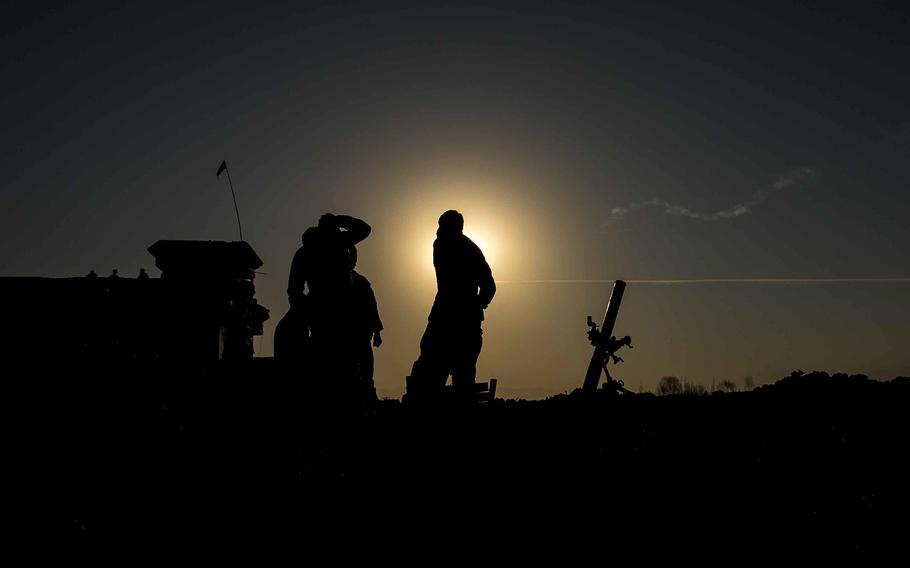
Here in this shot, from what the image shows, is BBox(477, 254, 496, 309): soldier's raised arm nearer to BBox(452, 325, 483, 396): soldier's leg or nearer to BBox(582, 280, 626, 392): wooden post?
BBox(452, 325, 483, 396): soldier's leg

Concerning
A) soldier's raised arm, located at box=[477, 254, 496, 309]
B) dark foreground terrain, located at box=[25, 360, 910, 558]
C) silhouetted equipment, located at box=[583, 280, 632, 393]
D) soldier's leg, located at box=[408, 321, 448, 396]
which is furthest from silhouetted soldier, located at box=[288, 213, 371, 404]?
silhouetted equipment, located at box=[583, 280, 632, 393]

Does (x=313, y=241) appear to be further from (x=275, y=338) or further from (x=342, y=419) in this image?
(x=342, y=419)

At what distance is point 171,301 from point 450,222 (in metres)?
4.16

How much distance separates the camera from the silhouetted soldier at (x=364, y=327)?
843 cm

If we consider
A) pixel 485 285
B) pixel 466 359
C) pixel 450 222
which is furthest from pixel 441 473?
pixel 450 222

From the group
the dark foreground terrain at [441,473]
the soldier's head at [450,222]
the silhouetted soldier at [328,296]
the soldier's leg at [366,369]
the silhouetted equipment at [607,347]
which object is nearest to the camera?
the dark foreground terrain at [441,473]

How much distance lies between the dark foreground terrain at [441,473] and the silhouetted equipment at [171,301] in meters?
1.58

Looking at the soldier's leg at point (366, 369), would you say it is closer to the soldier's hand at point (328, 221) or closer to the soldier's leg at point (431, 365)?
the soldier's leg at point (431, 365)

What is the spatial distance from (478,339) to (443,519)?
3.69 metres

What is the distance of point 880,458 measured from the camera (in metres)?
5.79

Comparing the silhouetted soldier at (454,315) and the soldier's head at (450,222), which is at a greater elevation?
the soldier's head at (450,222)

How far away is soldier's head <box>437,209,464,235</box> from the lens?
25.7 ft

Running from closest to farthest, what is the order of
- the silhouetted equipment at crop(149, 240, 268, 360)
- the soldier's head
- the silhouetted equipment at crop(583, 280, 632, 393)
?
the soldier's head, the silhouetted equipment at crop(149, 240, 268, 360), the silhouetted equipment at crop(583, 280, 632, 393)

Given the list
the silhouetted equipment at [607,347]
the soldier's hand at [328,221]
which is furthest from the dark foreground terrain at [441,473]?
the silhouetted equipment at [607,347]
